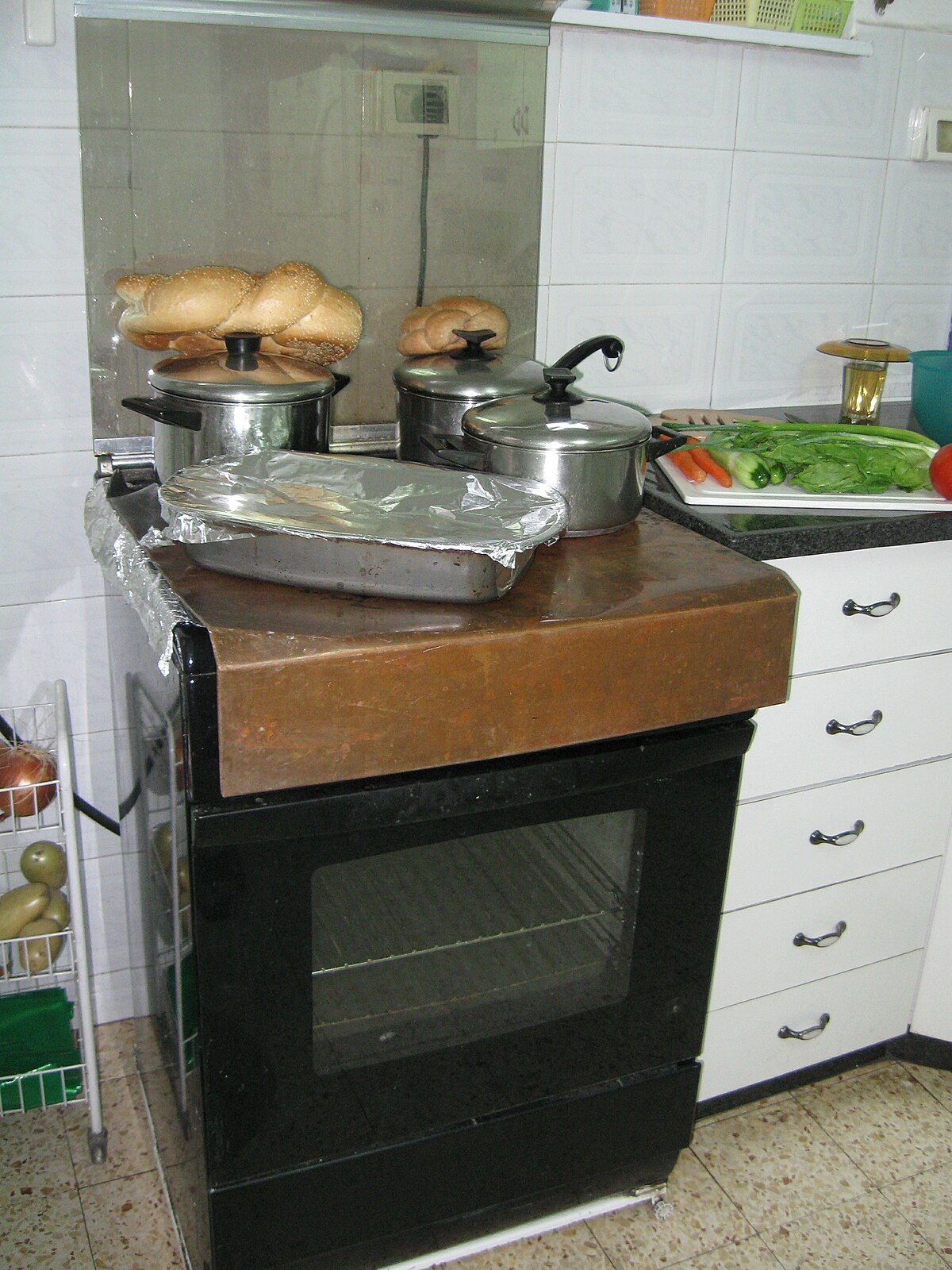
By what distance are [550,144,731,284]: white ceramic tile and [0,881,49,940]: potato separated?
3.66 feet

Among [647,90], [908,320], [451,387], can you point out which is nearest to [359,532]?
[451,387]

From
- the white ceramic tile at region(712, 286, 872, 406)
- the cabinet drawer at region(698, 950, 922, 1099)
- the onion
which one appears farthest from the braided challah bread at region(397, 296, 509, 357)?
the cabinet drawer at region(698, 950, 922, 1099)

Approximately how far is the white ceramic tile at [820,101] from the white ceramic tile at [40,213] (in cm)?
98

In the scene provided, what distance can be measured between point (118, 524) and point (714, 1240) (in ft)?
3.68

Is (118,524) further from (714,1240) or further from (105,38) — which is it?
(714,1240)

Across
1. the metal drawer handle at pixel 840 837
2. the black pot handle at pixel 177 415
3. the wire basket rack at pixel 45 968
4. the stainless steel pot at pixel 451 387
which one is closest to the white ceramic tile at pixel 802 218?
the stainless steel pot at pixel 451 387

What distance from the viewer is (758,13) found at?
1.63m

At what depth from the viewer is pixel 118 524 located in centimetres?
122

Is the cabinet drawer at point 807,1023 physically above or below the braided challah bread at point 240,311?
below

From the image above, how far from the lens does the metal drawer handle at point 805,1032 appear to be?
62.2 inches

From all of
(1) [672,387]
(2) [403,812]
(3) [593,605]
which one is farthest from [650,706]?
(1) [672,387]

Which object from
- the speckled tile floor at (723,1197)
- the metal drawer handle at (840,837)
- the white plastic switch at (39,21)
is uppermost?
the white plastic switch at (39,21)

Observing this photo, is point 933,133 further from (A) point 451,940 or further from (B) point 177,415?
(A) point 451,940

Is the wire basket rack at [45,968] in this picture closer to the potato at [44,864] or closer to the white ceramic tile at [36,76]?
the potato at [44,864]
